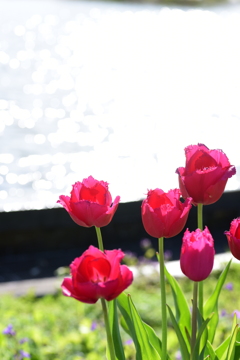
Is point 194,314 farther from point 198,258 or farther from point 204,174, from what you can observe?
point 204,174

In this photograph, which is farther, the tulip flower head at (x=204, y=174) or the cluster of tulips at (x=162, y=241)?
the tulip flower head at (x=204, y=174)

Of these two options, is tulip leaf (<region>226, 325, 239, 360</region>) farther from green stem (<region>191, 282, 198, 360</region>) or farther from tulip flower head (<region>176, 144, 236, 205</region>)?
tulip flower head (<region>176, 144, 236, 205</region>)

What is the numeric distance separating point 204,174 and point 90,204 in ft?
0.69

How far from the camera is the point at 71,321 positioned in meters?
2.65

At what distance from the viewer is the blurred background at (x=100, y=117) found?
3875 mm

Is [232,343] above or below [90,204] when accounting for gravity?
below

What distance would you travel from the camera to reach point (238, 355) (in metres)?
1.22

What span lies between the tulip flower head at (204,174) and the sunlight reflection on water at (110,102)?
111 cm

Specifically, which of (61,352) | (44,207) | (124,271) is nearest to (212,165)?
(124,271)

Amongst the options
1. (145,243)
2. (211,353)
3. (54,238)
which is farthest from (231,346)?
(54,238)

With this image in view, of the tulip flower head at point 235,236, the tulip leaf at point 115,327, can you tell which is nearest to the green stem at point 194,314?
the tulip flower head at point 235,236

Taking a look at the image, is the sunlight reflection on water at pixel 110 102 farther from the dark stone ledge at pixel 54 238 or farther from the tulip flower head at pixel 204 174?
the tulip flower head at pixel 204 174

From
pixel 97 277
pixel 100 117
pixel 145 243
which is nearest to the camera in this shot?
pixel 97 277

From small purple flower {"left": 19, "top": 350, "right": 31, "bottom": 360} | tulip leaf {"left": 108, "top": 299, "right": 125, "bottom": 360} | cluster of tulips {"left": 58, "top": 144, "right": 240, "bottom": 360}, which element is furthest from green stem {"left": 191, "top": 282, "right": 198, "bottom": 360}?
small purple flower {"left": 19, "top": 350, "right": 31, "bottom": 360}
